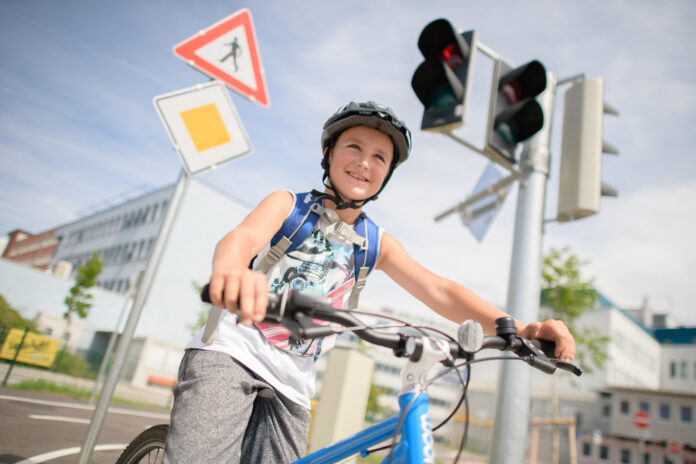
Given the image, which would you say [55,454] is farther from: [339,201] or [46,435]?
[339,201]

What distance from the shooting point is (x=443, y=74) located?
3.54 metres

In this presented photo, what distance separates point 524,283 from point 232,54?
3176 millimetres

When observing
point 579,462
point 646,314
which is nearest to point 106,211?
point 579,462

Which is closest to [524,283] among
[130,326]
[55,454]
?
[130,326]

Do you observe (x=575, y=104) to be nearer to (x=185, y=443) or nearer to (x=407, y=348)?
(x=407, y=348)

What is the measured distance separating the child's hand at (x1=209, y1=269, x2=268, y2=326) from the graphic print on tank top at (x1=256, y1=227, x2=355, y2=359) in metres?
0.83

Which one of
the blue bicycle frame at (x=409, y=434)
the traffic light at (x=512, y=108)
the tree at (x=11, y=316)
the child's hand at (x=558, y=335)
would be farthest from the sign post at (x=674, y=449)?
the tree at (x=11, y=316)

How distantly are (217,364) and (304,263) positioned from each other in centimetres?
58

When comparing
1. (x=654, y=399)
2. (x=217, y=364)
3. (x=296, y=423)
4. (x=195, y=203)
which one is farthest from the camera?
(x=195, y=203)

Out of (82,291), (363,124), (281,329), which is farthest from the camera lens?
(82,291)

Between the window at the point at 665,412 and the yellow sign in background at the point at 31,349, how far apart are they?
4363cm

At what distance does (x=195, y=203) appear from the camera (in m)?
41.3

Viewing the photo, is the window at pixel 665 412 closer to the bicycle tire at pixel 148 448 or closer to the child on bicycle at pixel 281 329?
the child on bicycle at pixel 281 329

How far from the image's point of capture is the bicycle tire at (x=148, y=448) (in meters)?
2.10
